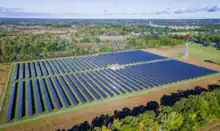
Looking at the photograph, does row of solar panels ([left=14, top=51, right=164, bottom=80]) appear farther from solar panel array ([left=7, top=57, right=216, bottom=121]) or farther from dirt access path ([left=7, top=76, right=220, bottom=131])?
dirt access path ([left=7, top=76, right=220, bottom=131])

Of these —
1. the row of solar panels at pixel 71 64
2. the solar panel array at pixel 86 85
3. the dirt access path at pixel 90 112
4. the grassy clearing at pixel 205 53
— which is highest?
the grassy clearing at pixel 205 53

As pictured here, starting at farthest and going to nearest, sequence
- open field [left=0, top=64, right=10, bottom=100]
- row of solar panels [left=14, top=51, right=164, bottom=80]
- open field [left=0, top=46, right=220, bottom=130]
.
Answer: row of solar panels [left=14, top=51, right=164, bottom=80], open field [left=0, top=64, right=10, bottom=100], open field [left=0, top=46, right=220, bottom=130]

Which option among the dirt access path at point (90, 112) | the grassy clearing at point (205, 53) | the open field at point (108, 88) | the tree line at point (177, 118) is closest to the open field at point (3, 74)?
the open field at point (108, 88)

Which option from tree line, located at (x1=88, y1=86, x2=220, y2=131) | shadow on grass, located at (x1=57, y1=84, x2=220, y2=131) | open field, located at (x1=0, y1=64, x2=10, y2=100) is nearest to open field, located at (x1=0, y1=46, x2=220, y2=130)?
shadow on grass, located at (x1=57, y1=84, x2=220, y2=131)

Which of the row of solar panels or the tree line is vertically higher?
the row of solar panels

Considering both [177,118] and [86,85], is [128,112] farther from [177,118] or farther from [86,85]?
[86,85]

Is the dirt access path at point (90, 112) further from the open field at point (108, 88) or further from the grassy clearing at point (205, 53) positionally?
the grassy clearing at point (205, 53)
